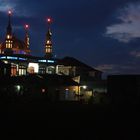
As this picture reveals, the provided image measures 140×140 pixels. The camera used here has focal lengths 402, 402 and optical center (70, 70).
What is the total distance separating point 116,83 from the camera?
160ft

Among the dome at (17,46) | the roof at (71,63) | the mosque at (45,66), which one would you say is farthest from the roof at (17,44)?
the roof at (71,63)

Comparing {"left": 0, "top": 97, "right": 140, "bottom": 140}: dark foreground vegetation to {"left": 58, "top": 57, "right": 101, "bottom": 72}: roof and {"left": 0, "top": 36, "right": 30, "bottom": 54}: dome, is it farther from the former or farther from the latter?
{"left": 0, "top": 36, "right": 30, "bottom": 54}: dome

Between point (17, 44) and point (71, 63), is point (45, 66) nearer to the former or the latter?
point (71, 63)

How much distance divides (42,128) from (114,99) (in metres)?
26.0

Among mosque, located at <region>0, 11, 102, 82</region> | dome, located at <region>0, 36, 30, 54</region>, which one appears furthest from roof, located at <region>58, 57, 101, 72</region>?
dome, located at <region>0, 36, 30, 54</region>

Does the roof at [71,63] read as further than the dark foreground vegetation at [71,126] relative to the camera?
Yes

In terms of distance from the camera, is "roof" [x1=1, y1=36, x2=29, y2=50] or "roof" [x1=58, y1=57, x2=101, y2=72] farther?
"roof" [x1=1, y1=36, x2=29, y2=50]

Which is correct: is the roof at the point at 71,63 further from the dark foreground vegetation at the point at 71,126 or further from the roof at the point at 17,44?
the dark foreground vegetation at the point at 71,126

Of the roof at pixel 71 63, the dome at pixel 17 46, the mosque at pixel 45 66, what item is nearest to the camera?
the mosque at pixel 45 66

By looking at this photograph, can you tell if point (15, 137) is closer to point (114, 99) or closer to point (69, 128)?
point (69, 128)

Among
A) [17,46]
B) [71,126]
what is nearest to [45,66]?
[17,46]

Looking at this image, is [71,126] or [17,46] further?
[17,46]

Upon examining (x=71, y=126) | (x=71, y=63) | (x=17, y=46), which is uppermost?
(x=17, y=46)

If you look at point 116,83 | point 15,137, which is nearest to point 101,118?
point 15,137
